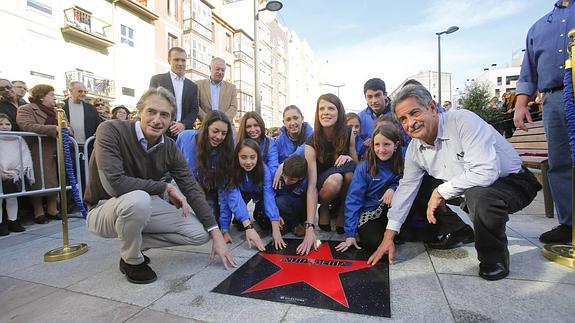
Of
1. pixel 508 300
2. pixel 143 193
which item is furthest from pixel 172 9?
pixel 508 300

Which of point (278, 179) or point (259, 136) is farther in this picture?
point (259, 136)

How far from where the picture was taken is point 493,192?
1.95 meters

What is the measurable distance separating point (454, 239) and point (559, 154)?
1.17 m

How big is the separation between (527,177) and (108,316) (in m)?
2.86

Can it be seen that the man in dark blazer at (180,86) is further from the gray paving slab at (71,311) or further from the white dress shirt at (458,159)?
the white dress shirt at (458,159)

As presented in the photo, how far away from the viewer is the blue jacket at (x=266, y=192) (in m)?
2.85

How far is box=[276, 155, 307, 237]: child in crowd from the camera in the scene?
3.02 m

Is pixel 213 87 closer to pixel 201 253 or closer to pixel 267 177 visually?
pixel 267 177

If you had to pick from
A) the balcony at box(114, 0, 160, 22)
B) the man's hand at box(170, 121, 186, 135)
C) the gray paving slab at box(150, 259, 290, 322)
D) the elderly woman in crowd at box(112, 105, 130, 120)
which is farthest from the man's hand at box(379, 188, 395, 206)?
the balcony at box(114, 0, 160, 22)

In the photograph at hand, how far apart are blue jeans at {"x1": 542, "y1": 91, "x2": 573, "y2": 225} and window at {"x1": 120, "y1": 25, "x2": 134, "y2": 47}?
64.0ft

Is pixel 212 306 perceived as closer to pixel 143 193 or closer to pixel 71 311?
pixel 71 311

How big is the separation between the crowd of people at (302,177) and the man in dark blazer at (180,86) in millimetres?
260

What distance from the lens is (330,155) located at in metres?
3.22

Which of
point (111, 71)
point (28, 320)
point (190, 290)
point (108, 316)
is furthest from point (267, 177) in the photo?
point (111, 71)
